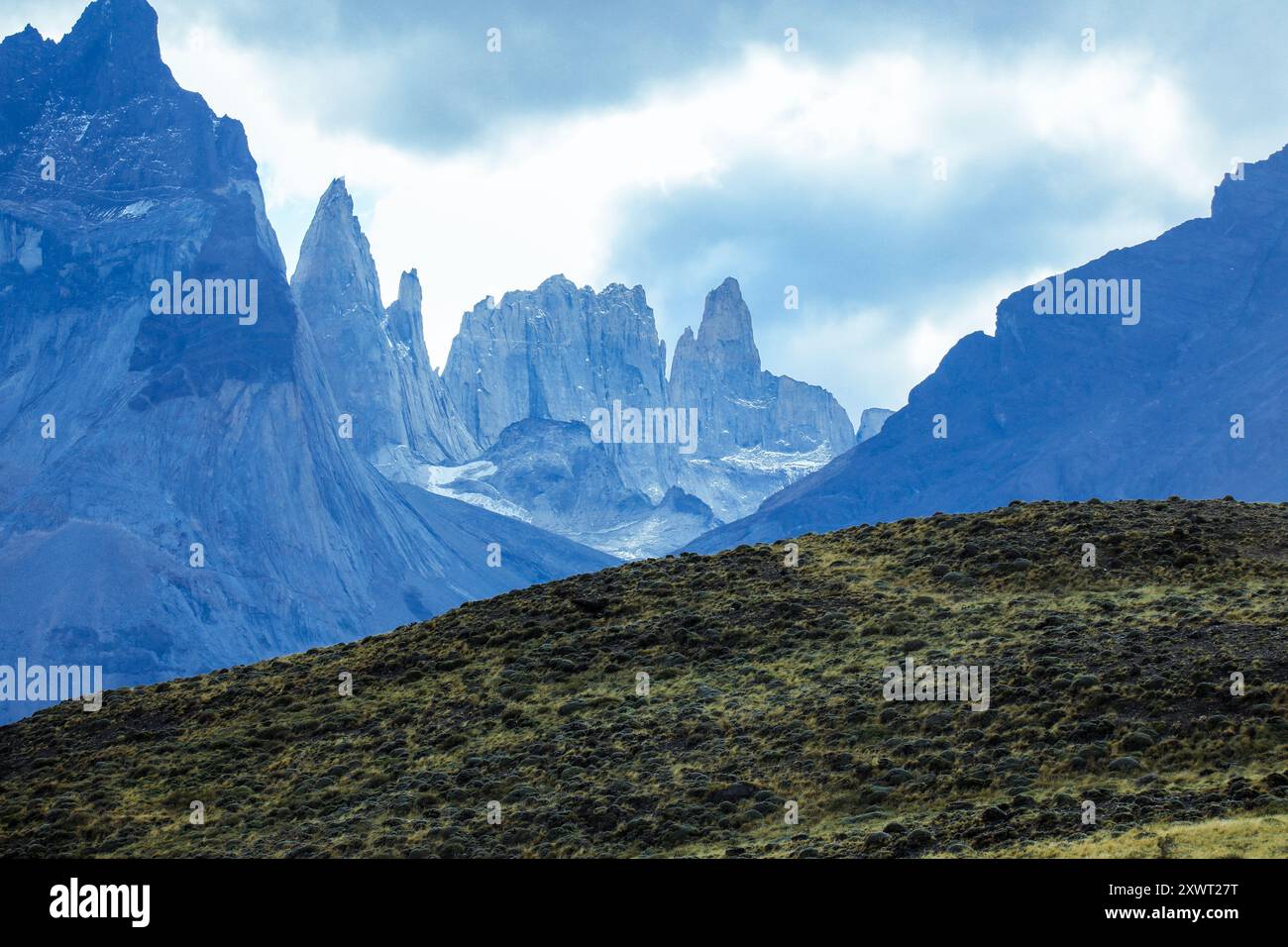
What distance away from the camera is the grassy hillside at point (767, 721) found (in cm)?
4016

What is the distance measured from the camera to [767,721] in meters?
49.5

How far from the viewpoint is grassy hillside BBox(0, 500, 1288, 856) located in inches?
1581
